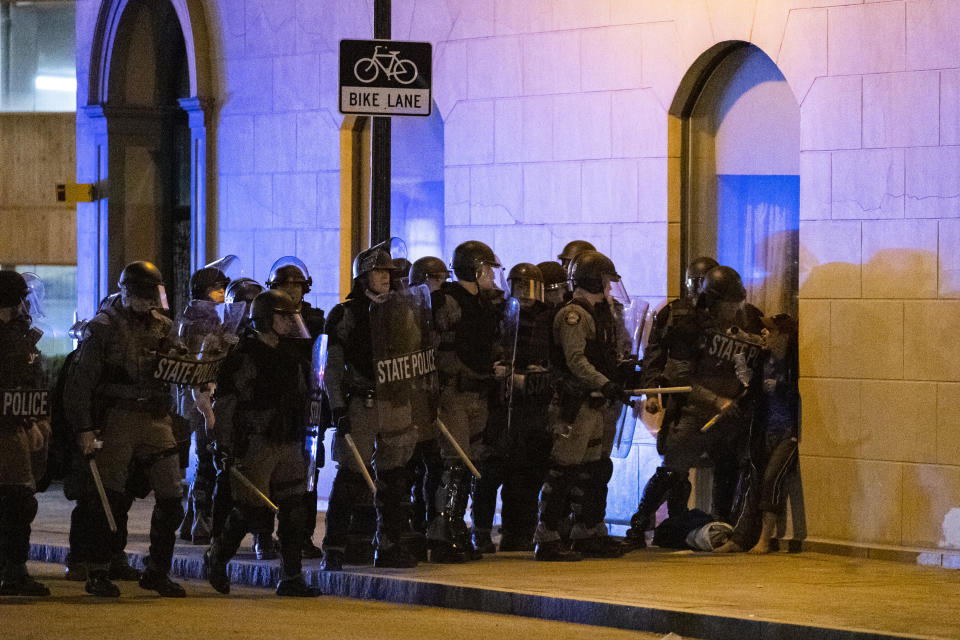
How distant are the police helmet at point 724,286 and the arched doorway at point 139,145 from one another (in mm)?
Result: 7750

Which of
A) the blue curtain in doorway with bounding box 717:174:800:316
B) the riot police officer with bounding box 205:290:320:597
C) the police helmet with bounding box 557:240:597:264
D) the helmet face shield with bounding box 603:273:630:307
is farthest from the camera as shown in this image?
the police helmet with bounding box 557:240:597:264

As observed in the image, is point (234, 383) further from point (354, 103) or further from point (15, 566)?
point (354, 103)

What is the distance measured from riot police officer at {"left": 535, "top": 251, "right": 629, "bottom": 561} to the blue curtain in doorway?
1719mm

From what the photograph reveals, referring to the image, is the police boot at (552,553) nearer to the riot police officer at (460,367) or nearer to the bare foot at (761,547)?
the riot police officer at (460,367)

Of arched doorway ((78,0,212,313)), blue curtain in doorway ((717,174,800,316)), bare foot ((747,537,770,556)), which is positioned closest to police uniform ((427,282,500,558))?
bare foot ((747,537,770,556))

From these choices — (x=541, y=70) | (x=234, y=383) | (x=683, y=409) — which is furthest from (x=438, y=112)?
(x=234, y=383)

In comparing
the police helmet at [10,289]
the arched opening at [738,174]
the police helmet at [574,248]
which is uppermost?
the arched opening at [738,174]

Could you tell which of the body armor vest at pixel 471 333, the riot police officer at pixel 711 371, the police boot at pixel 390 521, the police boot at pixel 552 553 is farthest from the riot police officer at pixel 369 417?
the riot police officer at pixel 711 371

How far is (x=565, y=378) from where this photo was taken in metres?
11.8

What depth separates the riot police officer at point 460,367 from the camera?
11695mm

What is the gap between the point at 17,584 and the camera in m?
10.8

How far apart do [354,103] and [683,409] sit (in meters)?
3.03

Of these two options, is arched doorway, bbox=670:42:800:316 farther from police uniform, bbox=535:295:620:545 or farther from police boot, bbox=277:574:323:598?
police boot, bbox=277:574:323:598

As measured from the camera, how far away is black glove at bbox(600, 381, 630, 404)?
1150 centimetres
